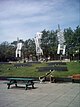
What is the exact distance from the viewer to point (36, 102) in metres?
10.3

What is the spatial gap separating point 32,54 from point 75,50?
18.3 meters

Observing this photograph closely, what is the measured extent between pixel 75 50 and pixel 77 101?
62.3 meters

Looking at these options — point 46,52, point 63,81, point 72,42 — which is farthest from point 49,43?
point 63,81

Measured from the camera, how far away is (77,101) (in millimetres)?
10477

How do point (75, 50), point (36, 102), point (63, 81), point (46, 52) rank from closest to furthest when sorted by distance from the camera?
point (36, 102), point (63, 81), point (75, 50), point (46, 52)

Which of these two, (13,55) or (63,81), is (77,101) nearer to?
(63,81)

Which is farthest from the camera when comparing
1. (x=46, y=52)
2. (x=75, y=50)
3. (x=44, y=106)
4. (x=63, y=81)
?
(x=46, y=52)

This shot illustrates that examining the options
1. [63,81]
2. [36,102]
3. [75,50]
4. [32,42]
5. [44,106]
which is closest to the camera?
[44,106]

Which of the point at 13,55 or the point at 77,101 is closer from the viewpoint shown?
the point at 77,101

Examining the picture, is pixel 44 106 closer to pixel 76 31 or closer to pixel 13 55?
pixel 76 31

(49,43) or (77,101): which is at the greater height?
(49,43)

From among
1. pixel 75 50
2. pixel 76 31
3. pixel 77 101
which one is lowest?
pixel 77 101

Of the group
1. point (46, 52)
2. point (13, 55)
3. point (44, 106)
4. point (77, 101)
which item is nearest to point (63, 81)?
point (77, 101)

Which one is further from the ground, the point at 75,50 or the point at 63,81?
the point at 75,50
